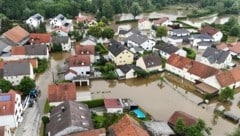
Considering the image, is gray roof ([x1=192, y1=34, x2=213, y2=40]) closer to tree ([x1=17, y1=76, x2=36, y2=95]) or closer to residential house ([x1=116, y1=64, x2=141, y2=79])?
residential house ([x1=116, y1=64, x2=141, y2=79])

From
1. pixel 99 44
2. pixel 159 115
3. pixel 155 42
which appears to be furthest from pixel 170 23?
pixel 159 115

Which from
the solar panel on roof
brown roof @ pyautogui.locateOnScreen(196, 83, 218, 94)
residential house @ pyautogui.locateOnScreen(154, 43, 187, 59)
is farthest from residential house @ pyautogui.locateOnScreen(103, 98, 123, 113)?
residential house @ pyautogui.locateOnScreen(154, 43, 187, 59)

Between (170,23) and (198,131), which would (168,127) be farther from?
(170,23)

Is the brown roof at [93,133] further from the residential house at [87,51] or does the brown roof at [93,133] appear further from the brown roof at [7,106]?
the residential house at [87,51]

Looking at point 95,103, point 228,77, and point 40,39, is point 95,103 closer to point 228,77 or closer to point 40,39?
point 228,77

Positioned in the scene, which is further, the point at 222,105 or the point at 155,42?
the point at 155,42

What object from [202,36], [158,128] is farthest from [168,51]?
[158,128]
